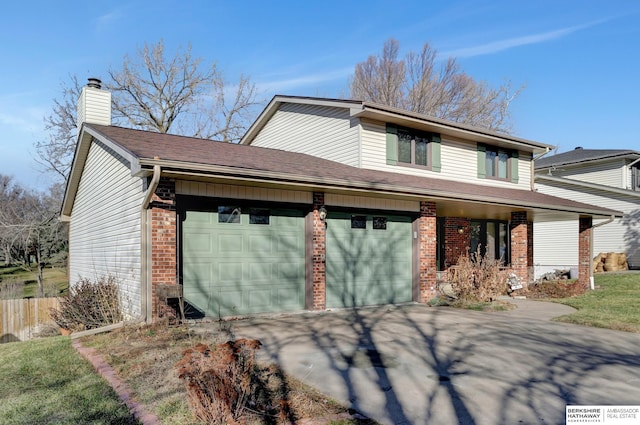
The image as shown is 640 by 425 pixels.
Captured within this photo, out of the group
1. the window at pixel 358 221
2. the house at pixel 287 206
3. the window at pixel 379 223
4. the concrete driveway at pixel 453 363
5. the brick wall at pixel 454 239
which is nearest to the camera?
the concrete driveway at pixel 453 363

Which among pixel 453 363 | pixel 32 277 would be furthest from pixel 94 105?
pixel 32 277

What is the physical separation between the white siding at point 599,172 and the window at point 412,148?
50.1 ft

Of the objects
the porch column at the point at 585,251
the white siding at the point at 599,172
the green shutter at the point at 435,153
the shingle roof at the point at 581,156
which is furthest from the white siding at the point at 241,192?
the white siding at the point at 599,172

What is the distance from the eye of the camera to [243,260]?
9.15m

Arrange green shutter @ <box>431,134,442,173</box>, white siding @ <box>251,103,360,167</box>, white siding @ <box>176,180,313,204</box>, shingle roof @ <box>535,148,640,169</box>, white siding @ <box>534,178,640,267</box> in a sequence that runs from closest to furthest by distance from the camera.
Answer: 1. white siding @ <box>176,180,313,204</box>
2. white siding @ <box>251,103,360,167</box>
3. green shutter @ <box>431,134,442,173</box>
4. white siding @ <box>534,178,640,267</box>
5. shingle roof @ <box>535,148,640,169</box>

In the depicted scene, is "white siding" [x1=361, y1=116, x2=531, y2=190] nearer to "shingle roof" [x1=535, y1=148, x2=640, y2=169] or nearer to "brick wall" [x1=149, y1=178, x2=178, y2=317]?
"brick wall" [x1=149, y1=178, x2=178, y2=317]

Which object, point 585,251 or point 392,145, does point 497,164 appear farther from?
point 392,145

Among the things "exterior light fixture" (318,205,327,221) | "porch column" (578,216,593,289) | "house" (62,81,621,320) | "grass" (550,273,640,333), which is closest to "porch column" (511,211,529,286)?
"house" (62,81,621,320)

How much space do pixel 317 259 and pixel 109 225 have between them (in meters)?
4.82

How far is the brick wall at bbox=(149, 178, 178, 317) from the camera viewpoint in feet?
25.7

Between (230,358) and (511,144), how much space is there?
1458 cm

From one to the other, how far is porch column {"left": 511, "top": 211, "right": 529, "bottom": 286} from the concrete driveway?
6207 mm

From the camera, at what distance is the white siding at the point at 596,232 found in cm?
2131

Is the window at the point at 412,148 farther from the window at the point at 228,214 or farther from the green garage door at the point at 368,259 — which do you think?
the window at the point at 228,214
